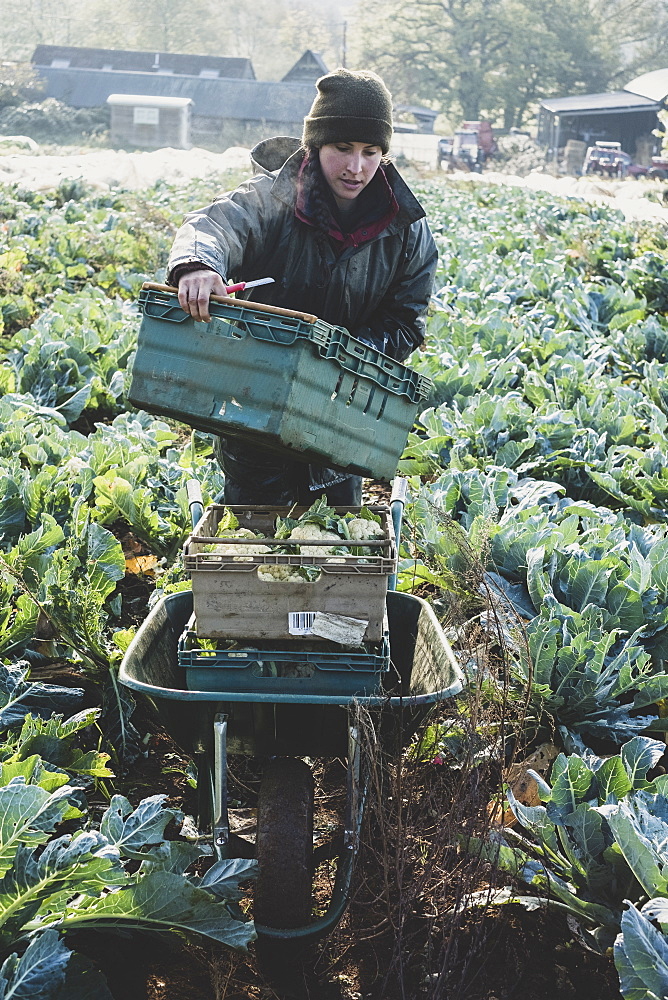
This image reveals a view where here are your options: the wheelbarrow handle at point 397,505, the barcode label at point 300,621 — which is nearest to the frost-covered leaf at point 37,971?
the barcode label at point 300,621

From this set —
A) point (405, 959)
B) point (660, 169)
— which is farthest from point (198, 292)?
point (660, 169)

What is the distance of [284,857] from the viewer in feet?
8.51

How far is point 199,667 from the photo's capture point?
2.83 meters

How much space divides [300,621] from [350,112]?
5.56 ft

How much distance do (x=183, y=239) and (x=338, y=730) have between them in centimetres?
147

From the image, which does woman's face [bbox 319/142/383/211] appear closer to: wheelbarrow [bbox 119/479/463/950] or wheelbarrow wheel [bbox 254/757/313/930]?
wheelbarrow [bbox 119/479/463/950]

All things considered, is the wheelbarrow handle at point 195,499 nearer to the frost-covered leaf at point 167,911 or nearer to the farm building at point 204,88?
the frost-covered leaf at point 167,911

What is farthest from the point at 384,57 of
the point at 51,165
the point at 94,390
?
the point at 94,390

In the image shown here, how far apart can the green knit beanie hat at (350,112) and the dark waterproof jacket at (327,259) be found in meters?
0.15

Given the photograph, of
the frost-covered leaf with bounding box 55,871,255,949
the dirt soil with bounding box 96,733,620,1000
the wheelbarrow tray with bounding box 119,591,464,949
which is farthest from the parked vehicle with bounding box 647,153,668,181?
the frost-covered leaf with bounding box 55,871,255,949

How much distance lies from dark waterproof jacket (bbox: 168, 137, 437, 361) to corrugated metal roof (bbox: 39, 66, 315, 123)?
226ft

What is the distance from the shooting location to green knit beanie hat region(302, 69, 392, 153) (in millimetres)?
3373

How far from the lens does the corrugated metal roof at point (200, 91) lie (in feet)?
229

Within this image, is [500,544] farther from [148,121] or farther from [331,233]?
[148,121]
